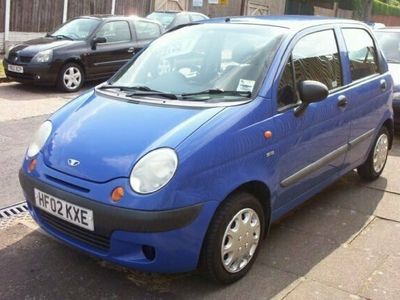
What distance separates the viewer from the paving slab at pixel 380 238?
151 inches

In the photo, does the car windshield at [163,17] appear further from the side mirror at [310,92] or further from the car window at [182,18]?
the side mirror at [310,92]

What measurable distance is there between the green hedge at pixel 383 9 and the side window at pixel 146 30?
31979mm

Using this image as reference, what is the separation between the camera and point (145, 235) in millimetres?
2789

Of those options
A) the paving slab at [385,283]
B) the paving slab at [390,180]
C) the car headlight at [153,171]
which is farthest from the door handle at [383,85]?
the car headlight at [153,171]

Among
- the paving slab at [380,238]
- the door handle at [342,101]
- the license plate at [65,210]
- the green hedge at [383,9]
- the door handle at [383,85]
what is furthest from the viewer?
the green hedge at [383,9]

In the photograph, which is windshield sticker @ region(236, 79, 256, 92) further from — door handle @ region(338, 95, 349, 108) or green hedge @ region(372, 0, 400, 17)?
green hedge @ region(372, 0, 400, 17)

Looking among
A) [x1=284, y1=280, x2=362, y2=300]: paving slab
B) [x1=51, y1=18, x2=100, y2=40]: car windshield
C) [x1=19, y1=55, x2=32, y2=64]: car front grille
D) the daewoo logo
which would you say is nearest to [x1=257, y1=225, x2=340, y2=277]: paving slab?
[x1=284, y1=280, x2=362, y2=300]: paving slab

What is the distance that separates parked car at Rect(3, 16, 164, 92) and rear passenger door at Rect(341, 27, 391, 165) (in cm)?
642

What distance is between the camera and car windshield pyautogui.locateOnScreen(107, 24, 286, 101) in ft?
11.5

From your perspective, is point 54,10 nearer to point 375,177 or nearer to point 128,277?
point 375,177

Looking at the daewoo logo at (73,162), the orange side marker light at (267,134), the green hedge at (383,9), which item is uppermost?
the green hedge at (383,9)

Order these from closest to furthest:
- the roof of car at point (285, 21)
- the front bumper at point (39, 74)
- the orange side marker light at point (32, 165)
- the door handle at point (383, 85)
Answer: the orange side marker light at point (32, 165)
the roof of car at point (285, 21)
the door handle at point (383, 85)
the front bumper at point (39, 74)

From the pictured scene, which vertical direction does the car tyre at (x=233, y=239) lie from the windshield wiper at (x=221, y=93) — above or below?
below

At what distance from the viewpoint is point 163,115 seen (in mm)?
3189
